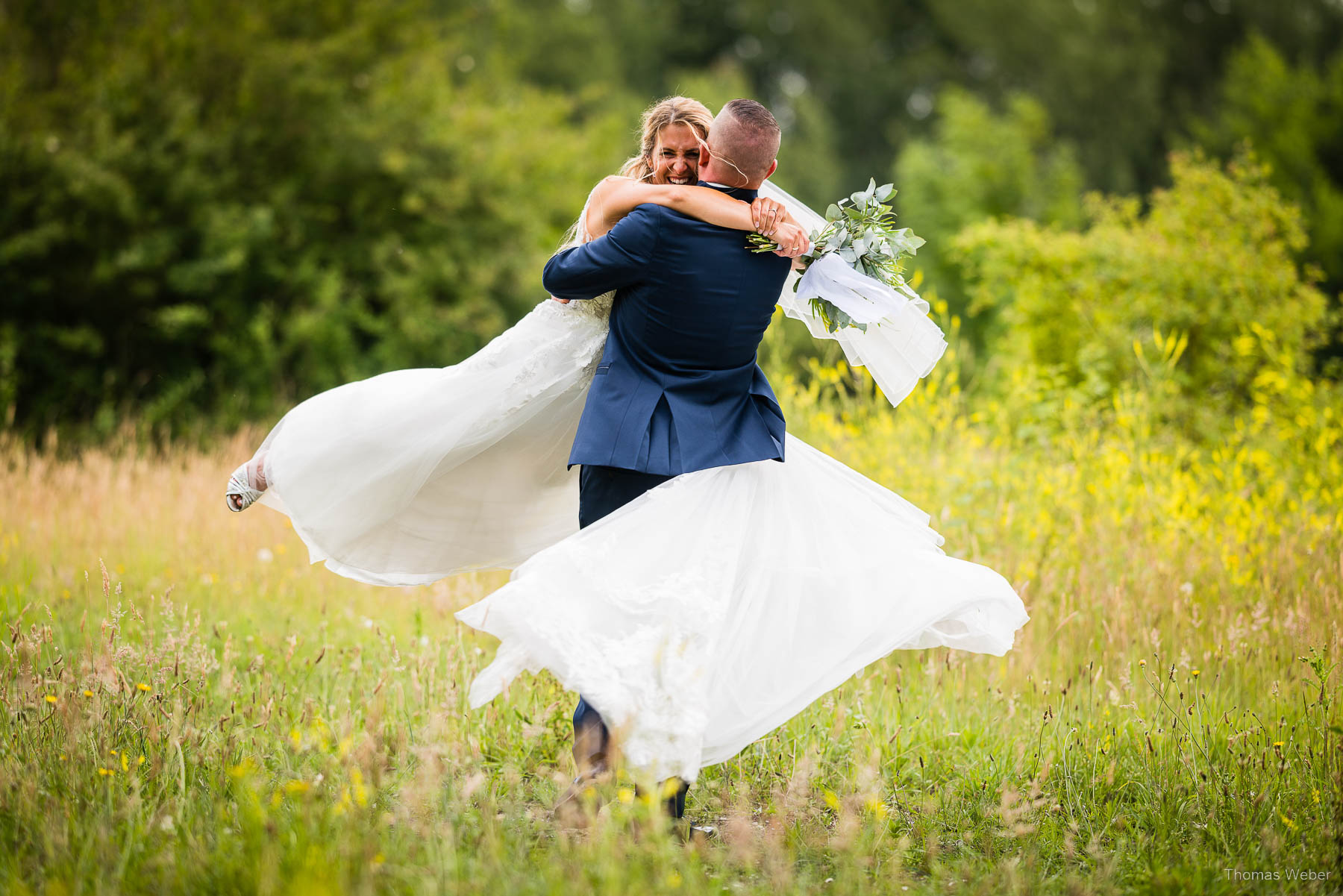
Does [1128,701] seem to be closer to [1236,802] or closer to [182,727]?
[1236,802]

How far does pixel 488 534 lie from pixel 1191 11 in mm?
35338

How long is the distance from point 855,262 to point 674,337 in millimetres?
666

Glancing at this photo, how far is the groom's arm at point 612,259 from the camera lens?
2.72 m

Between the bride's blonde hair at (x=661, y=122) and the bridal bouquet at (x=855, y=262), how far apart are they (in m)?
0.47

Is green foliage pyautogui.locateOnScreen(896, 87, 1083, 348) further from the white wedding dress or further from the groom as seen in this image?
the groom

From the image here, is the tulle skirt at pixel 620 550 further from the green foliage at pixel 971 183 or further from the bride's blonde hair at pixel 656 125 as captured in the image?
the green foliage at pixel 971 183

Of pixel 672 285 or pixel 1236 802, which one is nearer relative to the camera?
pixel 672 285

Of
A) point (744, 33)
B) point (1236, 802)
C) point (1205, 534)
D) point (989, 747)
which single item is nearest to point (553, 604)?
point (989, 747)

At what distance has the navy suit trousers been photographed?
2.92 meters

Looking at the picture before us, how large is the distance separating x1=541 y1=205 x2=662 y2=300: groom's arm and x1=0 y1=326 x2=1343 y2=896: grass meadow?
4.14 ft

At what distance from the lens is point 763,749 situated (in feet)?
12.0

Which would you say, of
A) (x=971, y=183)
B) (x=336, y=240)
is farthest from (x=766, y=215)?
(x=971, y=183)

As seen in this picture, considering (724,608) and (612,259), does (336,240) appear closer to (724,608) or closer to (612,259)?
(612,259)

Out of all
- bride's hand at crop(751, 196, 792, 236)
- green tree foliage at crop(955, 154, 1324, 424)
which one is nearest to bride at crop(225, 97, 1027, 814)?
bride's hand at crop(751, 196, 792, 236)
